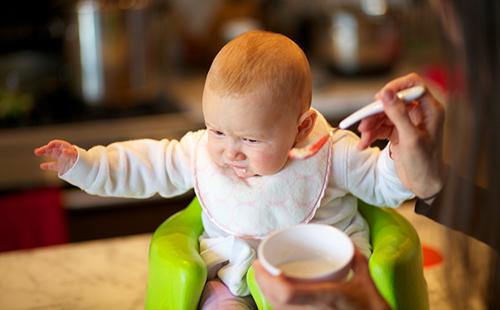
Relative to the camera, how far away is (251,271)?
100 cm

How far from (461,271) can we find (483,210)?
0.21ft

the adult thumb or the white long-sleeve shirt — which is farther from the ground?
the adult thumb

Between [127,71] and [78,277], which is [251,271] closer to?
[78,277]

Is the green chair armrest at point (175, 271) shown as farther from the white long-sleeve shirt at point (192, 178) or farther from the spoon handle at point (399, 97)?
the spoon handle at point (399, 97)

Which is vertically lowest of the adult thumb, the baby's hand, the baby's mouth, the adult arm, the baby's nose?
the baby's mouth

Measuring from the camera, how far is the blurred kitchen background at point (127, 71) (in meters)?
2.19

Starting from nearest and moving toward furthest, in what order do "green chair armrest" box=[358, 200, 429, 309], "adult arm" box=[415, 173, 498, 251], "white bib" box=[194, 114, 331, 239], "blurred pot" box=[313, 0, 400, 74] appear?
"adult arm" box=[415, 173, 498, 251] → "green chair armrest" box=[358, 200, 429, 309] → "white bib" box=[194, 114, 331, 239] → "blurred pot" box=[313, 0, 400, 74]

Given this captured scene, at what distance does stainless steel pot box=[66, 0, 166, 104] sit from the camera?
233cm

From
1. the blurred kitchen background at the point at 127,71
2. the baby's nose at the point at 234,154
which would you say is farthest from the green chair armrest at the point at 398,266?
the blurred kitchen background at the point at 127,71

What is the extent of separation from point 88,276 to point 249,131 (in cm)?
49

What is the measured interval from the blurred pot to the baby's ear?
1617 millimetres

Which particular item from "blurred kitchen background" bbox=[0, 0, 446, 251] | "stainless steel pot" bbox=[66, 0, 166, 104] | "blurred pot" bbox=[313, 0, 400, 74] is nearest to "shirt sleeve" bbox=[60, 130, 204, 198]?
"blurred kitchen background" bbox=[0, 0, 446, 251]

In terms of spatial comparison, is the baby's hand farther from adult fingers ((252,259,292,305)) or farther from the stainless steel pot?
the stainless steel pot

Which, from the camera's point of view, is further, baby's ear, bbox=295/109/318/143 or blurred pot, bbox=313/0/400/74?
blurred pot, bbox=313/0/400/74
